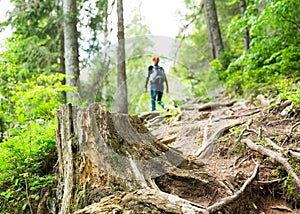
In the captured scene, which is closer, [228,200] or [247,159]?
[228,200]

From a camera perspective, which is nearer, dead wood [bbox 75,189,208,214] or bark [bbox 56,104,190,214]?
dead wood [bbox 75,189,208,214]

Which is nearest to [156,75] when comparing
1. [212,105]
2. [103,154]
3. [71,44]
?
[212,105]

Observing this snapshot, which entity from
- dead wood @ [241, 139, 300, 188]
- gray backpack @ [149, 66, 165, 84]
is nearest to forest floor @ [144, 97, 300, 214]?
dead wood @ [241, 139, 300, 188]

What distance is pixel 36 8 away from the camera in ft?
34.3

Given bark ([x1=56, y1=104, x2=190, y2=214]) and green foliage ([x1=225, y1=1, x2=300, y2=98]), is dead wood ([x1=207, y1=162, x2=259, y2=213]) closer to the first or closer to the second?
bark ([x1=56, y1=104, x2=190, y2=214])

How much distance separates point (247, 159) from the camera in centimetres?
362

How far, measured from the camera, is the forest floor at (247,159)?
8.95 feet

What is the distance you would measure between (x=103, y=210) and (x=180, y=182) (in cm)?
95

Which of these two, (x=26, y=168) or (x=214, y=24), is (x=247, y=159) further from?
(x=214, y=24)

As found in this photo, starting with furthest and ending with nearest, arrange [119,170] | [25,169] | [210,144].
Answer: [210,144], [25,169], [119,170]

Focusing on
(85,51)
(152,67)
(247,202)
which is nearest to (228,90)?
(152,67)

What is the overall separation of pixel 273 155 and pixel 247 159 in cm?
41

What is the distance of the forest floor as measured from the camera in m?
2.73

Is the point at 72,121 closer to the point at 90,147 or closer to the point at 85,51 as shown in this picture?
the point at 90,147
